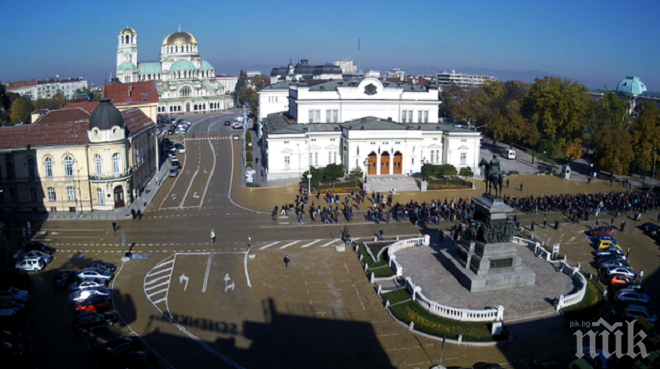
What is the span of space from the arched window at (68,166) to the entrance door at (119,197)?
4.04 m

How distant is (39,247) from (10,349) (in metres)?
15.0

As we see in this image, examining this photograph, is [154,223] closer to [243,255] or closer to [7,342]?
[243,255]

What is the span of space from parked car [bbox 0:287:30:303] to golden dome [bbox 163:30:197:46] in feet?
457

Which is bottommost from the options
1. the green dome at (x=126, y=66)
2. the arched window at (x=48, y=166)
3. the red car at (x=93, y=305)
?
the red car at (x=93, y=305)

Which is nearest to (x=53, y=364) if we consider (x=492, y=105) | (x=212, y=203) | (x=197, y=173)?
(x=212, y=203)

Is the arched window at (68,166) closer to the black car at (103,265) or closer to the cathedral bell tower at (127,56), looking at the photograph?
the black car at (103,265)

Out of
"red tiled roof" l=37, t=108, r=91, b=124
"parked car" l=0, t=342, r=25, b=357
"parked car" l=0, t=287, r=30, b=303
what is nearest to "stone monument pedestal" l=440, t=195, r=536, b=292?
"parked car" l=0, t=342, r=25, b=357

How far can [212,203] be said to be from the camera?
4962 cm

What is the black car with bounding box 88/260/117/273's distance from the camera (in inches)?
1251

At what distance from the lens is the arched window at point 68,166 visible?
148ft

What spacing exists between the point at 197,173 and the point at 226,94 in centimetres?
9509

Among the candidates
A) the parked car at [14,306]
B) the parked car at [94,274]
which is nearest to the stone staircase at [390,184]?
the parked car at [94,274]

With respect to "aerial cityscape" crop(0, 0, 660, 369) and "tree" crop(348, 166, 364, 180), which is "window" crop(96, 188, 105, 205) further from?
"tree" crop(348, 166, 364, 180)

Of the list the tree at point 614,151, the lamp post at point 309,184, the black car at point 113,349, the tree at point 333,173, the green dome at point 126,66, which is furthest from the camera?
the green dome at point 126,66
